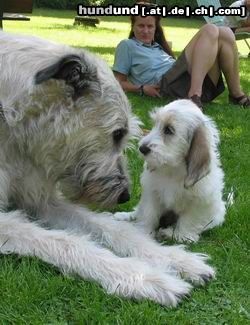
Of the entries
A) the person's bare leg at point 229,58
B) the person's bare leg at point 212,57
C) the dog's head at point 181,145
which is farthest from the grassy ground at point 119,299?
the person's bare leg at point 229,58

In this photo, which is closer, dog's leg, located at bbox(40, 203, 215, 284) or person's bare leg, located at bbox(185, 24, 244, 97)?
dog's leg, located at bbox(40, 203, 215, 284)

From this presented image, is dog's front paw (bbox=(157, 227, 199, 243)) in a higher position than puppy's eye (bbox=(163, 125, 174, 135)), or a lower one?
lower

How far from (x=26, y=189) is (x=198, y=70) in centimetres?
487

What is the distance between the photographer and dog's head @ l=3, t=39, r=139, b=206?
3.14 meters

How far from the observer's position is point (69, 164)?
3.34m

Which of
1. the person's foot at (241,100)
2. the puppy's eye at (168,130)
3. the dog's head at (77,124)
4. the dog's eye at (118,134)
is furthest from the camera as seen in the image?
the person's foot at (241,100)

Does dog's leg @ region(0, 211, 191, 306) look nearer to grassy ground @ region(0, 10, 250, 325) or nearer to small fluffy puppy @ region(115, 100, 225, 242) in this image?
grassy ground @ region(0, 10, 250, 325)

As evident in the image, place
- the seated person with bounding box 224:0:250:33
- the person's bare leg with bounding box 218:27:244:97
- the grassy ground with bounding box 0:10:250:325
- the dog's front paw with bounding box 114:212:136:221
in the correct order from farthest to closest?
the seated person with bounding box 224:0:250:33
the person's bare leg with bounding box 218:27:244:97
the dog's front paw with bounding box 114:212:136:221
the grassy ground with bounding box 0:10:250:325

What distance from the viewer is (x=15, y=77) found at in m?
3.17

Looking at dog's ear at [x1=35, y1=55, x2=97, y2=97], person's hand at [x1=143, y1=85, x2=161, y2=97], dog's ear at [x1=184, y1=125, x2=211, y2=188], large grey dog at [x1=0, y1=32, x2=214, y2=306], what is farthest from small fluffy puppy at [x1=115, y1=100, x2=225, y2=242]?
person's hand at [x1=143, y1=85, x2=161, y2=97]

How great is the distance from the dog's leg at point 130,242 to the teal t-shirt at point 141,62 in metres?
5.04

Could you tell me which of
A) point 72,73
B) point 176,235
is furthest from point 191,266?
point 72,73

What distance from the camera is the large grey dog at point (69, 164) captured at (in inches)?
118

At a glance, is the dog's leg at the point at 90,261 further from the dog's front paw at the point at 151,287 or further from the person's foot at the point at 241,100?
the person's foot at the point at 241,100
